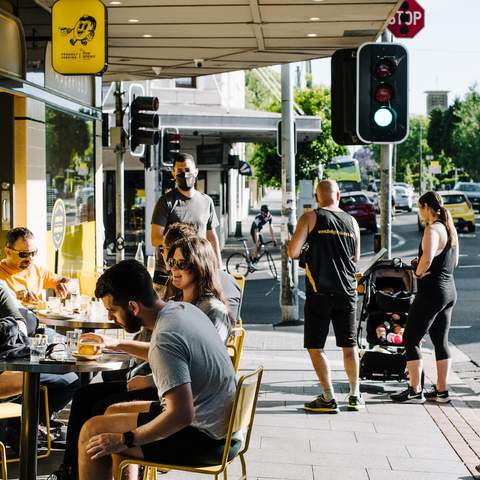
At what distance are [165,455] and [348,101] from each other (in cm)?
399

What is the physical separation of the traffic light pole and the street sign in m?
3.35

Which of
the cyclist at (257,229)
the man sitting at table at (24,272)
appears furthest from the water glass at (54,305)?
the cyclist at (257,229)

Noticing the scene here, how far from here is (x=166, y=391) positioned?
4441mm

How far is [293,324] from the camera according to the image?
14.8 meters

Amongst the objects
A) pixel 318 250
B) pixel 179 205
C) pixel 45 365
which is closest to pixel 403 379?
A: pixel 318 250

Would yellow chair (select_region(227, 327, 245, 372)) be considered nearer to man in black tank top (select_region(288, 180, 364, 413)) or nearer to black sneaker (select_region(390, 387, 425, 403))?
man in black tank top (select_region(288, 180, 364, 413))

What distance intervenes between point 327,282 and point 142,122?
7.17m

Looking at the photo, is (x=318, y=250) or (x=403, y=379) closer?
(x=318, y=250)

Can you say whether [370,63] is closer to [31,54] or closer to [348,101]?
[348,101]

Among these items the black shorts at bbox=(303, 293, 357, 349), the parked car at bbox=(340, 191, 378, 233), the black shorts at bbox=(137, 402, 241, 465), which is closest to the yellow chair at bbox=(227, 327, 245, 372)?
the black shorts at bbox=(303, 293, 357, 349)

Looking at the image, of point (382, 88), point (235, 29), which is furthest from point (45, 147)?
point (382, 88)

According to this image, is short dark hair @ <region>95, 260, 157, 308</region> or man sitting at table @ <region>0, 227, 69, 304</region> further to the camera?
man sitting at table @ <region>0, 227, 69, 304</region>

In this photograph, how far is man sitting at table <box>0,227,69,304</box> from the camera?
8.25 metres

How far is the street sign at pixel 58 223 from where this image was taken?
12336mm
